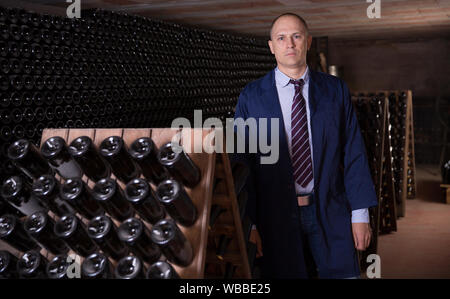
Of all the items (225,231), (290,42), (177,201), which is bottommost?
(225,231)

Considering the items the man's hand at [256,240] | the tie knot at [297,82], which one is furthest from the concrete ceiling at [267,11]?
the man's hand at [256,240]

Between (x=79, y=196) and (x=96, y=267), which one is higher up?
(x=79, y=196)

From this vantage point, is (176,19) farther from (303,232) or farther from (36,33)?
(303,232)

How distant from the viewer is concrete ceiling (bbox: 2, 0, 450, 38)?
11.0 ft

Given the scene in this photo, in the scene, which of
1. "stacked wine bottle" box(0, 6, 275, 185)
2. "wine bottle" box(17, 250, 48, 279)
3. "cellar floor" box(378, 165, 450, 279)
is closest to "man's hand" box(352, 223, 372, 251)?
"wine bottle" box(17, 250, 48, 279)

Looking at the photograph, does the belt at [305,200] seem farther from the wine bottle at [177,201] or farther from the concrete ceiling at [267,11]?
the concrete ceiling at [267,11]

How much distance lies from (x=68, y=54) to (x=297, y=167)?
176 centimetres

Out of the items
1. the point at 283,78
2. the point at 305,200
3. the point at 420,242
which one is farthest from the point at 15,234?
the point at 420,242

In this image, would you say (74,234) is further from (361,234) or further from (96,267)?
(361,234)

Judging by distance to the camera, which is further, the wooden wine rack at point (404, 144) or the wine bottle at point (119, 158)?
the wooden wine rack at point (404, 144)

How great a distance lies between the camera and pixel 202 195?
154cm

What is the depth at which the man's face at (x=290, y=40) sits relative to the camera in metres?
1.99

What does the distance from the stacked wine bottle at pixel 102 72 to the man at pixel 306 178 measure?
Answer: 56.5 inches

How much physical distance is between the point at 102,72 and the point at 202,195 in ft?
6.74
